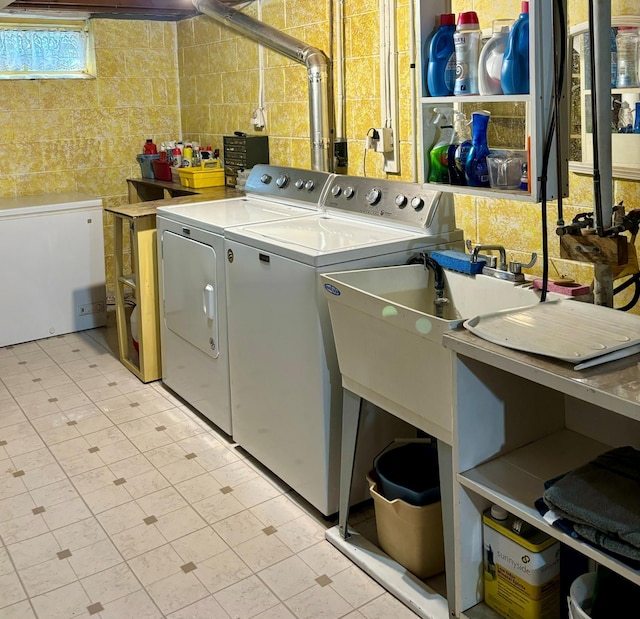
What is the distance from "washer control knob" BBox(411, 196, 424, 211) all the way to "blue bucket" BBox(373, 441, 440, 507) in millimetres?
912

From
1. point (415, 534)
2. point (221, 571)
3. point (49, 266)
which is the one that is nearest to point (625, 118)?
point (415, 534)

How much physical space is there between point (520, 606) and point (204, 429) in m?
1.92

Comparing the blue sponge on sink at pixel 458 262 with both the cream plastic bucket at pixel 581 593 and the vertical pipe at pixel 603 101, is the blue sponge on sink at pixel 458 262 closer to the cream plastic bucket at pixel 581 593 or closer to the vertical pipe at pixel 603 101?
the vertical pipe at pixel 603 101

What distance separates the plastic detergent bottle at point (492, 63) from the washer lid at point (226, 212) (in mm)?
1355

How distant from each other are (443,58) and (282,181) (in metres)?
1.57

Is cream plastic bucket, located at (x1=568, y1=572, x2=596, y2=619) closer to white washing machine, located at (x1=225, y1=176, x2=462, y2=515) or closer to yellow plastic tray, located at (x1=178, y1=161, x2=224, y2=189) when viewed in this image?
white washing machine, located at (x1=225, y1=176, x2=462, y2=515)

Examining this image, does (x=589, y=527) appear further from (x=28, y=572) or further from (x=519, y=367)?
(x=28, y=572)

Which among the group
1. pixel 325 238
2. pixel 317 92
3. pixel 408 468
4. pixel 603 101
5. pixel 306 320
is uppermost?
pixel 317 92

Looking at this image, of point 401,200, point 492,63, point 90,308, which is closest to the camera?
point 492,63

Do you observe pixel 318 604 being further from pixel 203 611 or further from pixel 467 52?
pixel 467 52

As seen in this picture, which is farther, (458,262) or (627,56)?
(458,262)

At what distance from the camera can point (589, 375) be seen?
1.69m

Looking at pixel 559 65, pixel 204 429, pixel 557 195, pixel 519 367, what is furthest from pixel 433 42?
pixel 204 429

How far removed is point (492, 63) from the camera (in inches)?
87.3
